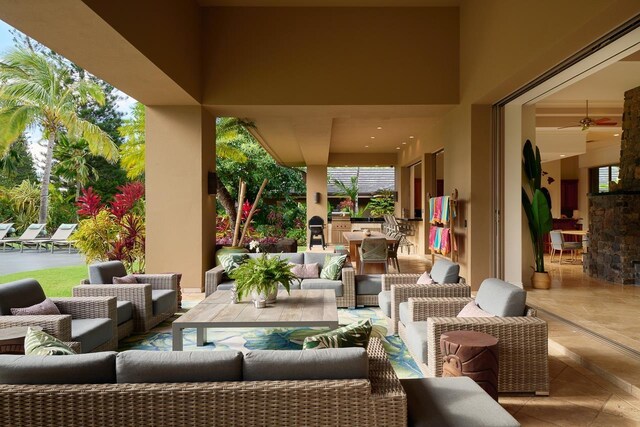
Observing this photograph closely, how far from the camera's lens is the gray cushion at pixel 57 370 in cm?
219

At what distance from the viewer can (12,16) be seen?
4.27 m

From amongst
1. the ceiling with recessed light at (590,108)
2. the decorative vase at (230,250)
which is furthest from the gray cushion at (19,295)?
the ceiling with recessed light at (590,108)

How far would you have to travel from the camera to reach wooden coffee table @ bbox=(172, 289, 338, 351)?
412 cm

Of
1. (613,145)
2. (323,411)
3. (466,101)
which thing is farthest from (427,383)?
(613,145)

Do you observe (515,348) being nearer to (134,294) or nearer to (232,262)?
(134,294)

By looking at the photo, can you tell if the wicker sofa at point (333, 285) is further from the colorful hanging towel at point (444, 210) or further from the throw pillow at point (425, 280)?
the colorful hanging towel at point (444, 210)

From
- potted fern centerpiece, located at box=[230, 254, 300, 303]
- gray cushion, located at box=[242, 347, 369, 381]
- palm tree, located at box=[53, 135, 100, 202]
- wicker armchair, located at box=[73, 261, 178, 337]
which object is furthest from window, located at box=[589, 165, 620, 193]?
palm tree, located at box=[53, 135, 100, 202]

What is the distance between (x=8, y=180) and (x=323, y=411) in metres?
20.9

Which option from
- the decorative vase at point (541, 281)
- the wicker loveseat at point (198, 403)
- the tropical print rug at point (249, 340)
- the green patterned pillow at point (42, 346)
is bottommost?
the tropical print rug at point (249, 340)

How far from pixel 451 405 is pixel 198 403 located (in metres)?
1.22

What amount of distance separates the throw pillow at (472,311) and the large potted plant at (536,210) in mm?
4100

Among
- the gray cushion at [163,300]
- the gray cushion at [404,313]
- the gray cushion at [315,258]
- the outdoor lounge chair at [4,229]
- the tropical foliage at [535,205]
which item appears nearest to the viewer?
the gray cushion at [404,313]

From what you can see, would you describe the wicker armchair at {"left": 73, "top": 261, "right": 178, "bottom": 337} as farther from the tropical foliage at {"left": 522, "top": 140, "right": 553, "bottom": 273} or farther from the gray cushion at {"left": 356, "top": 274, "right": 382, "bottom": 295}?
the tropical foliage at {"left": 522, "top": 140, "right": 553, "bottom": 273}

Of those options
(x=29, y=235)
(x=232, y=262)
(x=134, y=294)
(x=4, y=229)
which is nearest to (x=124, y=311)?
(x=134, y=294)
